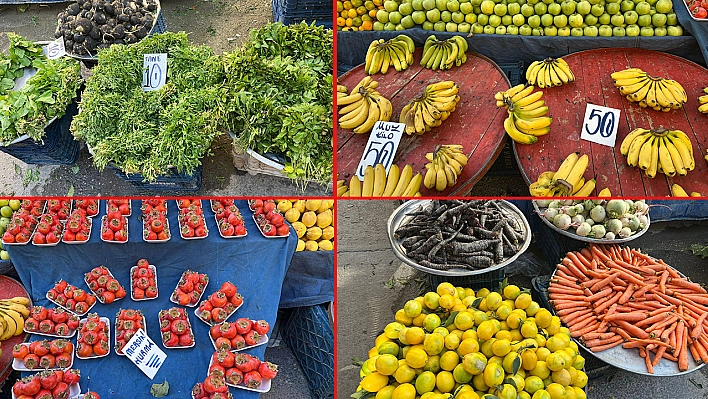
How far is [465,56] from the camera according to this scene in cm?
356

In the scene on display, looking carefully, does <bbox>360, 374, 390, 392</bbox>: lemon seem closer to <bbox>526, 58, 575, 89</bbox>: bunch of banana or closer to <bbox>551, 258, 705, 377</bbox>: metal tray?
<bbox>551, 258, 705, 377</bbox>: metal tray

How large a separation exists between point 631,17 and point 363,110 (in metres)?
1.90

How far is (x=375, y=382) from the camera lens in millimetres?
2252

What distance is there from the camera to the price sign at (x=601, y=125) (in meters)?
2.92

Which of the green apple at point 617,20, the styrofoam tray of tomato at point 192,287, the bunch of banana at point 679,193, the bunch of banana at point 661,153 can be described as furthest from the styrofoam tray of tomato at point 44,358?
the green apple at point 617,20

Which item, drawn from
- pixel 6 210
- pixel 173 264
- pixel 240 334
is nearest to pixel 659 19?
pixel 240 334

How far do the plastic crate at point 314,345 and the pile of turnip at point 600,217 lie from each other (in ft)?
5.45

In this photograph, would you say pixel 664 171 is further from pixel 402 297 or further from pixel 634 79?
pixel 402 297

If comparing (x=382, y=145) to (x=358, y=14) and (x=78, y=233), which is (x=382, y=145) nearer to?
(x=358, y=14)

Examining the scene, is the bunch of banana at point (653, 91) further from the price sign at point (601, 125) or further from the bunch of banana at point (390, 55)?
the bunch of banana at point (390, 55)

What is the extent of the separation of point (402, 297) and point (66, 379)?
222 cm

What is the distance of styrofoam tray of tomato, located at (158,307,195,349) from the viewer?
9.71 ft

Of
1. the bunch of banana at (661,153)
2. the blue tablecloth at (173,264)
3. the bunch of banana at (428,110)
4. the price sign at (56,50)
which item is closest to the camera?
the bunch of banana at (661,153)

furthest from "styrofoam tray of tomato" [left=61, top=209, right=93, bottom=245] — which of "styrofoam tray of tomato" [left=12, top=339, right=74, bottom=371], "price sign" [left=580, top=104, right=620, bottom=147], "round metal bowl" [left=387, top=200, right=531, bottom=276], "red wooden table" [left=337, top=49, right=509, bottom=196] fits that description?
"price sign" [left=580, top=104, right=620, bottom=147]
